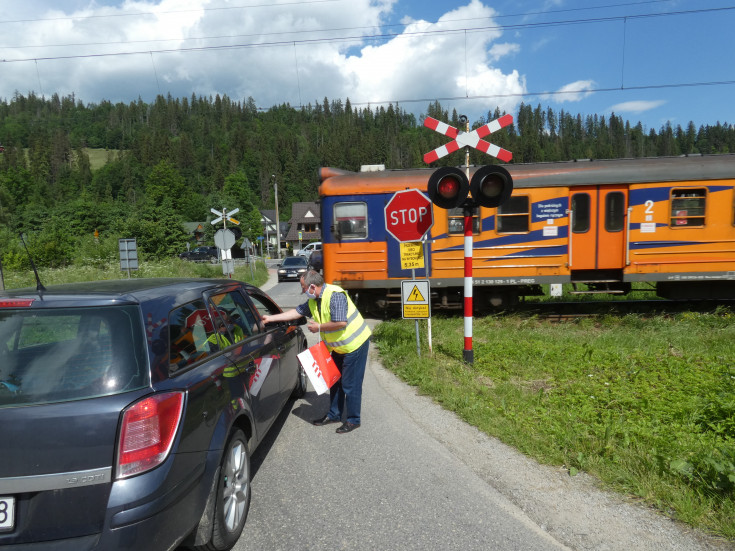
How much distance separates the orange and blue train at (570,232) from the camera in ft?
33.7

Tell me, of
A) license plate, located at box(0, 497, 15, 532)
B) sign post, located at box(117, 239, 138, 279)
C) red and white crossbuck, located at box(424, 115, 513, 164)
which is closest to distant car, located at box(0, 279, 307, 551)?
license plate, located at box(0, 497, 15, 532)

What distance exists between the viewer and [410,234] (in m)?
7.43

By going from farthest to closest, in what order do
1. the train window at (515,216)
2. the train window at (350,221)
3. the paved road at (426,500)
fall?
the train window at (350,221)
the train window at (515,216)
the paved road at (426,500)

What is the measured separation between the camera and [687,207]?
10.3 m

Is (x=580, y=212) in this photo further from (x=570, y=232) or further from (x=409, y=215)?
(x=409, y=215)

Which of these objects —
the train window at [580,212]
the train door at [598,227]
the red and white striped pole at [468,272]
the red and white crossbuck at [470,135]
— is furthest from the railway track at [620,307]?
the red and white crossbuck at [470,135]

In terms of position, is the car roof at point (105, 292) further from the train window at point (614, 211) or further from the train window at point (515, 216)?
the train window at point (614, 211)

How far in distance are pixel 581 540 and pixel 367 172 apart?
978cm

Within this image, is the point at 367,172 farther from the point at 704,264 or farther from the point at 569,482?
the point at 569,482

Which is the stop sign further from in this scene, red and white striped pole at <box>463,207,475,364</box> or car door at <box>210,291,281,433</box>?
car door at <box>210,291,281,433</box>

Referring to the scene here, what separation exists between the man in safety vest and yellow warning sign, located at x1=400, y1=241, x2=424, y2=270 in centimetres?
286

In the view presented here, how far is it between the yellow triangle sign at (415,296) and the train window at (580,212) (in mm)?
5022

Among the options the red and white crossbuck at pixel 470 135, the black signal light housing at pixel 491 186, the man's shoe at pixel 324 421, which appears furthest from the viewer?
the red and white crossbuck at pixel 470 135

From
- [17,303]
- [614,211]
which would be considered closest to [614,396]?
[17,303]
